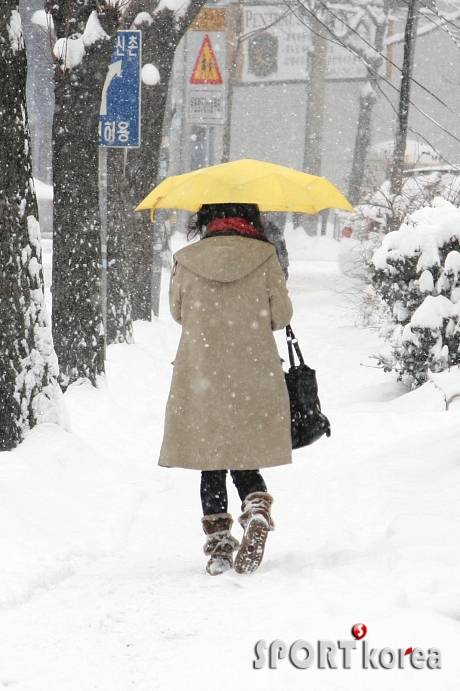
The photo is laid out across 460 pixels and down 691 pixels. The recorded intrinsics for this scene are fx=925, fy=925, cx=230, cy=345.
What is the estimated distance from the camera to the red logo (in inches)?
133

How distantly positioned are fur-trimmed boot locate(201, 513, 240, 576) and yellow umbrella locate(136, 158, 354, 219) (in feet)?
5.03

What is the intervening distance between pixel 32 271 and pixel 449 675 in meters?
4.23

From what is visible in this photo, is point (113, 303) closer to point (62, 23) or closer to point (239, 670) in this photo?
point (62, 23)

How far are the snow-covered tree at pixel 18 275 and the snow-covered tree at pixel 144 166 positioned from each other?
5321 mm

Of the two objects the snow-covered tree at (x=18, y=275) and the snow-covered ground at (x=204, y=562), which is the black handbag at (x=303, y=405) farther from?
the snow-covered tree at (x=18, y=275)

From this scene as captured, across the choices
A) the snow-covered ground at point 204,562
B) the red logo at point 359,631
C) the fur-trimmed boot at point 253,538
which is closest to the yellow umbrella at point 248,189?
the fur-trimmed boot at point 253,538

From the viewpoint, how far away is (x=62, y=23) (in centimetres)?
825


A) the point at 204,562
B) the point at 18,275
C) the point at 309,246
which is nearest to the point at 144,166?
the point at 18,275

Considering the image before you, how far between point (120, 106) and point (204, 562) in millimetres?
6506

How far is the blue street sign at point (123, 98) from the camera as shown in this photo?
9.90 meters

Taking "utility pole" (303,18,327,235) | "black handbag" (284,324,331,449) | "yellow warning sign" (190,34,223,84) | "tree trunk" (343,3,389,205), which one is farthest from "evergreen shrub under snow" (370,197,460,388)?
"utility pole" (303,18,327,235)

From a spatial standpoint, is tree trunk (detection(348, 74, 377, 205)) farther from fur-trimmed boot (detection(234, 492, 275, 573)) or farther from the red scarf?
fur-trimmed boot (detection(234, 492, 275, 573))

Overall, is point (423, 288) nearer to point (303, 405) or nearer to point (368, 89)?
point (303, 405)

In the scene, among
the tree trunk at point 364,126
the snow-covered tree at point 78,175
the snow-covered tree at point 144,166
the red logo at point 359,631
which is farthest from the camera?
the tree trunk at point 364,126
